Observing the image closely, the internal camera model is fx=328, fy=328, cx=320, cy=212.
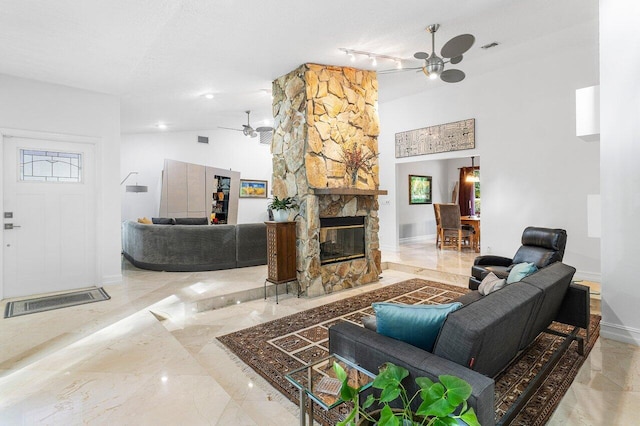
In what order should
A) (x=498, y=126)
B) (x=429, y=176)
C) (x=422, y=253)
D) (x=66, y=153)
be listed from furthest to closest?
(x=429, y=176), (x=422, y=253), (x=498, y=126), (x=66, y=153)

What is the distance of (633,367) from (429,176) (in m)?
7.57

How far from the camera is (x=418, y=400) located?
136 centimetres

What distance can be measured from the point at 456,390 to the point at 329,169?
153 inches

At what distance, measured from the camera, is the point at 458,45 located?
3.31 meters

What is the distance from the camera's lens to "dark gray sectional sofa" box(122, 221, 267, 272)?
561cm

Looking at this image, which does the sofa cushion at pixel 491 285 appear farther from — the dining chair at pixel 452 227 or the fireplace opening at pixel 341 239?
the dining chair at pixel 452 227

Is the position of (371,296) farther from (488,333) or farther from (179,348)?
(488,333)

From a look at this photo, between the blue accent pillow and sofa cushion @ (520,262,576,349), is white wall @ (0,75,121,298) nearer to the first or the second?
the blue accent pillow

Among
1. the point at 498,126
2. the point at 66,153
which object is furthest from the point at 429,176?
the point at 66,153

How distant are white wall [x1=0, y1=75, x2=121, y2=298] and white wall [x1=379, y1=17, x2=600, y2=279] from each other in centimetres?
566

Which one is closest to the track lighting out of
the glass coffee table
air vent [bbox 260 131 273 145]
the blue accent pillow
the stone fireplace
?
the stone fireplace

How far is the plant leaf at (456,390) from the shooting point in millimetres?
1024

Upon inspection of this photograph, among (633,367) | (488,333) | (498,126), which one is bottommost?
(633,367)

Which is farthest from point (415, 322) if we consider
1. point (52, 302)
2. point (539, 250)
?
point (52, 302)
